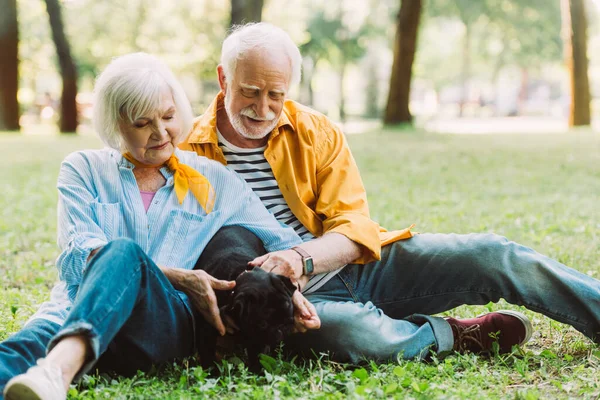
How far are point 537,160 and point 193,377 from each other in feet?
33.4

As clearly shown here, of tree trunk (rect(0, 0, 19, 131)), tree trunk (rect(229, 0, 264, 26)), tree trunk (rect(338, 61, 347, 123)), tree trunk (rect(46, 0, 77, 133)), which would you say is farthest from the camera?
tree trunk (rect(338, 61, 347, 123))

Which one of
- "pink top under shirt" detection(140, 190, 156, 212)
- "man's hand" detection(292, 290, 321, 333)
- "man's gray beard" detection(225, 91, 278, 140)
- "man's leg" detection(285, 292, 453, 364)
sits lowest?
"man's leg" detection(285, 292, 453, 364)

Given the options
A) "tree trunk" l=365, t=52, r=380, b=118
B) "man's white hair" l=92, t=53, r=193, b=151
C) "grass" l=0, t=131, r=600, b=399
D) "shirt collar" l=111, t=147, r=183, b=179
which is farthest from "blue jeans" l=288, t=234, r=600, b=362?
"tree trunk" l=365, t=52, r=380, b=118

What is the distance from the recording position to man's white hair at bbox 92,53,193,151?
3.55 meters

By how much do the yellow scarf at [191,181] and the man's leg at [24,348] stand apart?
34.9 inches

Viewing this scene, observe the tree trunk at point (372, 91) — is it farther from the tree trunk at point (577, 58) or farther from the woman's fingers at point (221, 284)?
the woman's fingers at point (221, 284)

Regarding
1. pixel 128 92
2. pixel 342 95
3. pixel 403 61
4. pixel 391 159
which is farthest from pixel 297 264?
pixel 342 95

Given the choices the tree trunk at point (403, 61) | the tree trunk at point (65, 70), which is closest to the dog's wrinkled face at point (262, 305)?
the tree trunk at point (403, 61)

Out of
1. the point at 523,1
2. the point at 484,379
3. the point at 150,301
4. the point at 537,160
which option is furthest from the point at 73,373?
the point at 523,1

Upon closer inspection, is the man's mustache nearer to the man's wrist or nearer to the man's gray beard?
the man's gray beard

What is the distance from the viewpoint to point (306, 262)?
355 centimetres

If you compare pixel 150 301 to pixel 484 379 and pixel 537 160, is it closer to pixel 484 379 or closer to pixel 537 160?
pixel 484 379

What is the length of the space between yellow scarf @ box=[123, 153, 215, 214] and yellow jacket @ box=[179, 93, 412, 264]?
0.34 metres

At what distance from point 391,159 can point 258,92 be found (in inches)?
354
